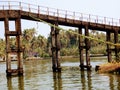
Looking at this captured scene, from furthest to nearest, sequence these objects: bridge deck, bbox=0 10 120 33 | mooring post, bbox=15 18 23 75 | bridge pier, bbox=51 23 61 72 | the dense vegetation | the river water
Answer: the dense vegetation → bridge pier, bbox=51 23 61 72 → bridge deck, bbox=0 10 120 33 → mooring post, bbox=15 18 23 75 → the river water

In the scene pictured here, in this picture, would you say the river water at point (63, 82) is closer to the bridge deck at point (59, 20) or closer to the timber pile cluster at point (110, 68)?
the timber pile cluster at point (110, 68)

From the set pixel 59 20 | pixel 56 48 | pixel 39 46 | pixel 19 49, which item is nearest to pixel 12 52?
pixel 19 49

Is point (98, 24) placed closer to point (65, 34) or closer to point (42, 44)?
point (42, 44)

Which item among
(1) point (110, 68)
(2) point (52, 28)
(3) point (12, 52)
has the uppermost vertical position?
(2) point (52, 28)

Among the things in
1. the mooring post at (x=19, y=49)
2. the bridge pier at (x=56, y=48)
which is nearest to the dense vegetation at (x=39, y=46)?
the bridge pier at (x=56, y=48)

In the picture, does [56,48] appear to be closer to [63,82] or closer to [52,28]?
[52,28]

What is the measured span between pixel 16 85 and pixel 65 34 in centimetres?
12187

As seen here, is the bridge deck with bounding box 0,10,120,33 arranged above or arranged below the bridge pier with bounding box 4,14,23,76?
above

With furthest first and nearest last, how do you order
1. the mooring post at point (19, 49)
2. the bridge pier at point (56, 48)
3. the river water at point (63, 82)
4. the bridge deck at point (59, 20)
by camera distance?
1. the bridge pier at point (56, 48)
2. the bridge deck at point (59, 20)
3. the mooring post at point (19, 49)
4. the river water at point (63, 82)

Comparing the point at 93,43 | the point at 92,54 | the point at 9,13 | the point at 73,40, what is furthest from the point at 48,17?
the point at 73,40

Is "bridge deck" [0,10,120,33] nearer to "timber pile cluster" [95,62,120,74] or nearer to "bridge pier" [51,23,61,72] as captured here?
"bridge pier" [51,23,61,72]

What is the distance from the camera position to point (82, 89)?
2330cm

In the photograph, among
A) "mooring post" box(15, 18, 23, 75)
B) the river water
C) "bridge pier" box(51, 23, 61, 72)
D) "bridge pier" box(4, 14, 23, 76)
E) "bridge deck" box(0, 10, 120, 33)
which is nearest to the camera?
the river water

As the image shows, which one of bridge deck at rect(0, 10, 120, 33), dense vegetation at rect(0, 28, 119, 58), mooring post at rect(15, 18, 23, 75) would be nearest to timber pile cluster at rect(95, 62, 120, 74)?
bridge deck at rect(0, 10, 120, 33)
